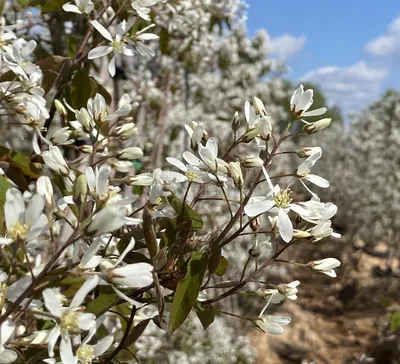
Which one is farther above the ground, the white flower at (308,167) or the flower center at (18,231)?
the white flower at (308,167)

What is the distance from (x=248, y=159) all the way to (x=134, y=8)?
18.2 inches

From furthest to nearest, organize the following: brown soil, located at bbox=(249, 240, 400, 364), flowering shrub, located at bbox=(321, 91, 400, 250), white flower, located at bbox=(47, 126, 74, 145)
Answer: flowering shrub, located at bbox=(321, 91, 400, 250) → brown soil, located at bbox=(249, 240, 400, 364) → white flower, located at bbox=(47, 126, 74, 145)

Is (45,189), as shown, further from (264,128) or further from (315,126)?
(315,126)

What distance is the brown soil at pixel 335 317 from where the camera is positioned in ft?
22.5

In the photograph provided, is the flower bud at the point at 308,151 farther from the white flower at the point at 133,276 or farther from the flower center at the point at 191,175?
the white flower at the point at 133,276

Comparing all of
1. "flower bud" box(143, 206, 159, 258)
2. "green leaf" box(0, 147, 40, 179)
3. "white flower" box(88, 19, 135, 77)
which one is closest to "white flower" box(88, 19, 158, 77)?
"white flower" box(88, 19, 135, 77)

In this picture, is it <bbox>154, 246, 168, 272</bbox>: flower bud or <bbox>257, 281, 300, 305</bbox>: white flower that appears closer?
<bbox>154, 246, 168, 272</bbox>: flower bud

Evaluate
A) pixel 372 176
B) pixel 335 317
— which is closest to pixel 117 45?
pixel 335 317

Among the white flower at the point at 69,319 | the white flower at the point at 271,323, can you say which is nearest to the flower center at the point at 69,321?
the white flower at the point at 69,319

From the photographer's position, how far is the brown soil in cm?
686

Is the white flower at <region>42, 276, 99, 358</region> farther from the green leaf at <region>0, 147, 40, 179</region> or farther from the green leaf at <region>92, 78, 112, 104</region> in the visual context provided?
the green leaf at <region>92, 78, 112, 104</region>

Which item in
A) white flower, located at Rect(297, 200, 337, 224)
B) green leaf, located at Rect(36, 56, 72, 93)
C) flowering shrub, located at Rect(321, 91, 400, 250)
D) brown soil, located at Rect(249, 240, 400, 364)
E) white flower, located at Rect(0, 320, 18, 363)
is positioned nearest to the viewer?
white flower, located at Rect(0, 320, 18, 363)

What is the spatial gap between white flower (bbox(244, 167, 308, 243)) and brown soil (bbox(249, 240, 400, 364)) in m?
5.24

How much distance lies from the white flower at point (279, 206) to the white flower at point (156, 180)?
0.51 feet
